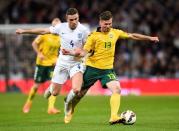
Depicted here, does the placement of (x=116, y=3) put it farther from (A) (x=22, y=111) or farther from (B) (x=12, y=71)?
(A) (x=22, y=111)

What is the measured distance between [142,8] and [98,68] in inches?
796

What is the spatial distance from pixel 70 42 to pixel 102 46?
0.95 meters

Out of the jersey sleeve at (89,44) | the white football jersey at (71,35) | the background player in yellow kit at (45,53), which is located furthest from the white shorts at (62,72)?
the background player in yellow kit at (45,53)

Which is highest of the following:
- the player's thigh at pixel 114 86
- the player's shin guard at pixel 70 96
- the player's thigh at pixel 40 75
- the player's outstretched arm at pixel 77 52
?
the player's outstretched arm at pixel 77 52

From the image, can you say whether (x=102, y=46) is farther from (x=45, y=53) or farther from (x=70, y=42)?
(x=45, y=53)

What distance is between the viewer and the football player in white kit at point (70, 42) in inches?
623

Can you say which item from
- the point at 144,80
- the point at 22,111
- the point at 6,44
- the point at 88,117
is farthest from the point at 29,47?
the point at 88,117

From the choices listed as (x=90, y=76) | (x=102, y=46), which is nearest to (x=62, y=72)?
(x=90, y=76)

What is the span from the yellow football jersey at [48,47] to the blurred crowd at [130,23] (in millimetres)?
11833

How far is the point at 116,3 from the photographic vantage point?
36250mm

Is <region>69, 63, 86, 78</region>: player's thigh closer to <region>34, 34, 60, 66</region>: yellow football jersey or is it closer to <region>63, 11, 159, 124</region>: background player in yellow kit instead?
<region>63, 11, 159, 124</region>: background player in yellow kit

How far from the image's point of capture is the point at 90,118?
57.6 ft

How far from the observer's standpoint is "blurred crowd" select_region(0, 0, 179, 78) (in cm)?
3316

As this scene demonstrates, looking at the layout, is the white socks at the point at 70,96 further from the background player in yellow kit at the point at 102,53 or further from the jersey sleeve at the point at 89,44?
the jersey sleeve at the point at 89,44
